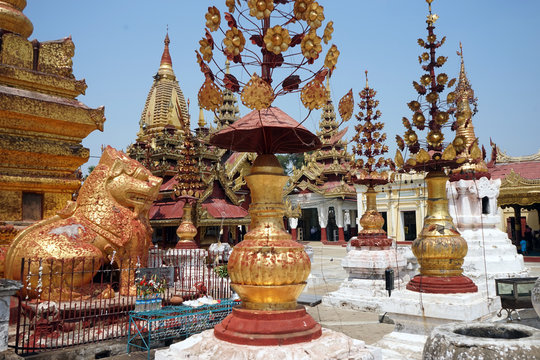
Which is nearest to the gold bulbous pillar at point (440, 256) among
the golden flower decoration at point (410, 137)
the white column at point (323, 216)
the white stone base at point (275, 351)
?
the golden flower decoration at point (410, 137)

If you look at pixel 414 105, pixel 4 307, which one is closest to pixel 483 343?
pixel 414 105

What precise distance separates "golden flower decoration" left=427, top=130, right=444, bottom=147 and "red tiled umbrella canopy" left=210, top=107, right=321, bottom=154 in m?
2.93

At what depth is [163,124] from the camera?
98.4 feet

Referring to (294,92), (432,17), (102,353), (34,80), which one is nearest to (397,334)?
(294,92)

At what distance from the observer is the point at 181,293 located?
910 centimetres

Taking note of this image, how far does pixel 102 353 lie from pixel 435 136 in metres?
→ 6.17

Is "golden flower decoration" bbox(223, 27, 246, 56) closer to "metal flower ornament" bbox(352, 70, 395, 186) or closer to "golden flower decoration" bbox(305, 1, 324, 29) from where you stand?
"golden flower decoration" bbox(305, 1, 324, 29)

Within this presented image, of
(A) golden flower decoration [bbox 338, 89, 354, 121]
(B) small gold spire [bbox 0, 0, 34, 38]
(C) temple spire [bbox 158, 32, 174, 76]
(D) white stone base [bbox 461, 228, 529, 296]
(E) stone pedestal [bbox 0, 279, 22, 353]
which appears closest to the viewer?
(A) golden flower decoration [bbox 338, 89, 354, 121]

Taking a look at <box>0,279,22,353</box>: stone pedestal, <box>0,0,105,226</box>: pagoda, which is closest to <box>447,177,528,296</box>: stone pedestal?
<box>0,279,22,353</box>: stone pedestal

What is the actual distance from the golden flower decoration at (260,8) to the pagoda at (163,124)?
20.7 meters

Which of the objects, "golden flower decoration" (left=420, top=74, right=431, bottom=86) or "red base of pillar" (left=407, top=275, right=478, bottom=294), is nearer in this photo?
"red base of pillar" (left=407, top=275, right=478, bottom=294)

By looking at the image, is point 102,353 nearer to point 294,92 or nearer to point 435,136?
point 294,92

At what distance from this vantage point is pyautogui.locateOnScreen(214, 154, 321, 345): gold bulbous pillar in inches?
124

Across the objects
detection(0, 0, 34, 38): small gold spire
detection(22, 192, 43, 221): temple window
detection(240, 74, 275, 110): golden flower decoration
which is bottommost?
detection(22, 192, 43, 221): temple window
